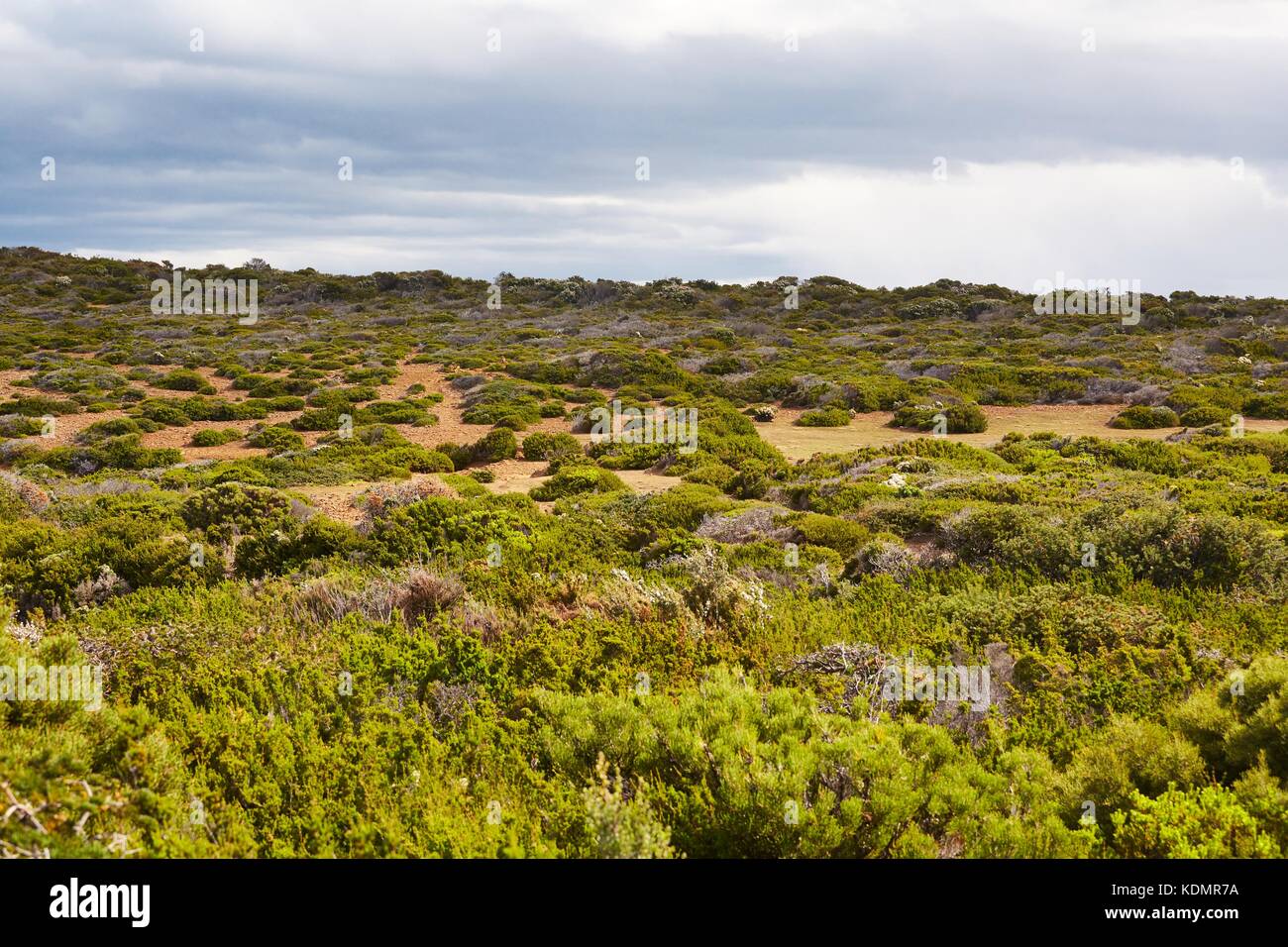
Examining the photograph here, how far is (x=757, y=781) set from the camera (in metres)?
4.02

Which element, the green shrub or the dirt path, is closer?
the dirt path

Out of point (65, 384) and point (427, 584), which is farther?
point (65, 384)

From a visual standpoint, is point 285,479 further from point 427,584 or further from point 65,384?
point 65,384

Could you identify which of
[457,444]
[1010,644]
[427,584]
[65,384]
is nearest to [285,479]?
[457,444]

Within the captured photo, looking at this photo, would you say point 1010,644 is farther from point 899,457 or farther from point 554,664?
point 899,457

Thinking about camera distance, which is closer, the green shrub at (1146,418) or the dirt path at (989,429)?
the dirt path at (989,429)

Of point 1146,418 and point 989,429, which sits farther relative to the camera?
point 989,429

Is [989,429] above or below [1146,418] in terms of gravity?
below

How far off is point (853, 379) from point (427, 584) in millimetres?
23518

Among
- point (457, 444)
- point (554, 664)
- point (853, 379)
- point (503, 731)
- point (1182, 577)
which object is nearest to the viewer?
→ point (503, 731)
